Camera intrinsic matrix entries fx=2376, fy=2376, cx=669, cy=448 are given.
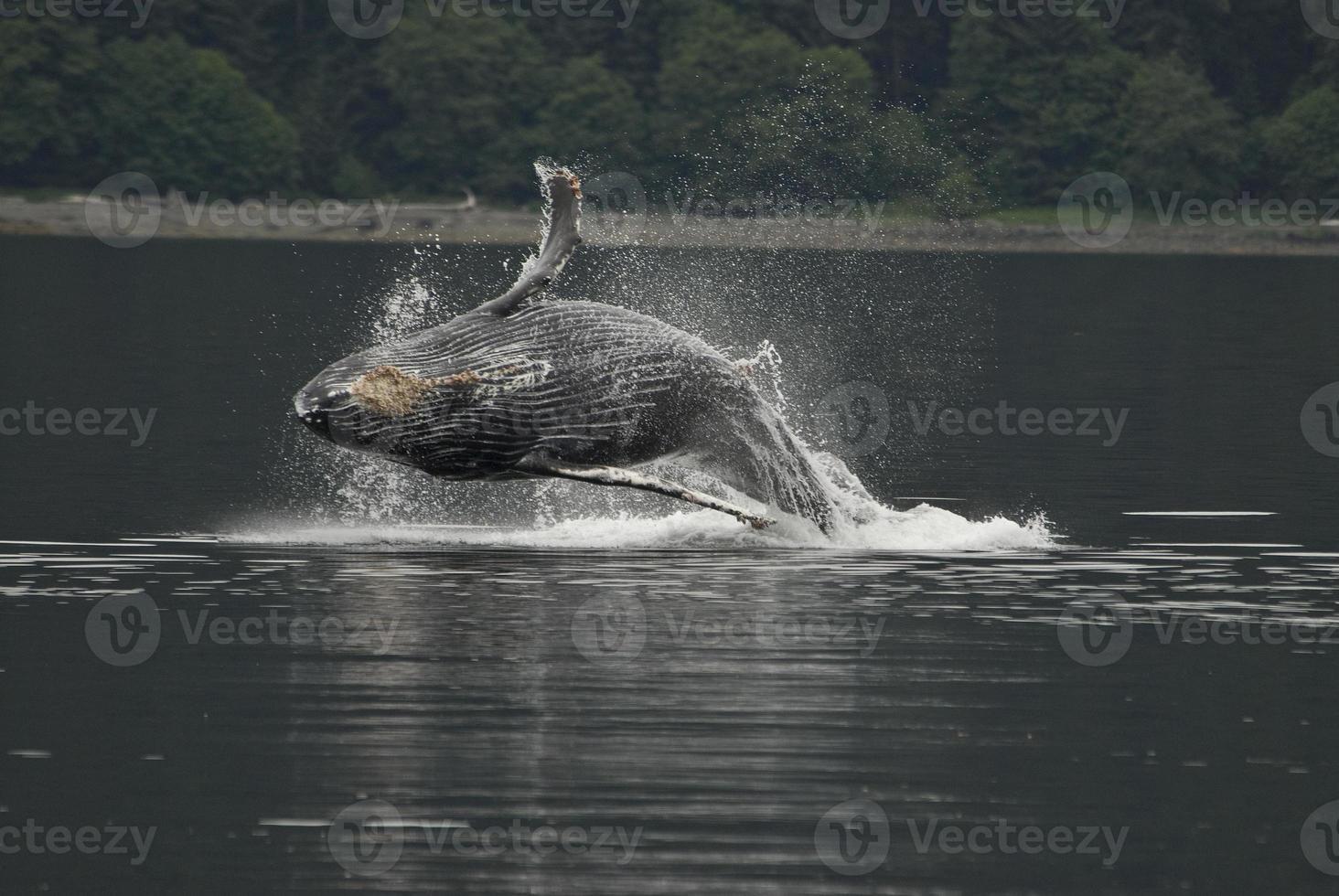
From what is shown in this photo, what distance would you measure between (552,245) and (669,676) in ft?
18.4

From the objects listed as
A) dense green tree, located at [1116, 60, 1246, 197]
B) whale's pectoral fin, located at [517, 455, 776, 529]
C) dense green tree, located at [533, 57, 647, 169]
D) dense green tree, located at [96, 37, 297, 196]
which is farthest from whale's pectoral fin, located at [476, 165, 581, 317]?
dense green tree, located at [96, 37, 297, 196]

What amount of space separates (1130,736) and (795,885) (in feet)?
14.0

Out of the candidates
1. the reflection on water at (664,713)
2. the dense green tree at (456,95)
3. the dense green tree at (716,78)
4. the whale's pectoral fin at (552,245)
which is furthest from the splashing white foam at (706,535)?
the dense green tree at (456,95)

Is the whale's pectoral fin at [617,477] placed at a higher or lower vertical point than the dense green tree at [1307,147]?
lower

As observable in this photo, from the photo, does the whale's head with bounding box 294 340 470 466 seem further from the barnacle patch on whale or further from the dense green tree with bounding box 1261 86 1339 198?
the dense green tree with bounding box 1261 86 1339 198

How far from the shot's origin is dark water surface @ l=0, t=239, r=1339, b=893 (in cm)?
1469

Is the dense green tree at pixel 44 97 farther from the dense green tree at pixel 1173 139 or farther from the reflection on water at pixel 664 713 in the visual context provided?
the reflection on water at pixel 664 713

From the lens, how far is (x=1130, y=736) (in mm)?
17312

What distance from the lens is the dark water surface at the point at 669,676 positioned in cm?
1469

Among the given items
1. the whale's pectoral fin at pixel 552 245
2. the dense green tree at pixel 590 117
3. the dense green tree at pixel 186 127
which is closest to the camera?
the whale's pectoral fin at pixel 552 245

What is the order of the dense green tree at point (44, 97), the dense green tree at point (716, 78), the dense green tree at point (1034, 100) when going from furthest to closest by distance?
the dense green tree at point (44, 97) < the dense green tree at point (716, 78) < the dense green tree at point (1034, 100)

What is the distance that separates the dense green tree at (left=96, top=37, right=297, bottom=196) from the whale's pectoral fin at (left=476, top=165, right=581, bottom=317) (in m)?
118

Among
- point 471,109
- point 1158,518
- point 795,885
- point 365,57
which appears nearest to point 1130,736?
point 795,885

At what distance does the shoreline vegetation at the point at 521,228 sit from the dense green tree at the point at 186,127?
454cm
